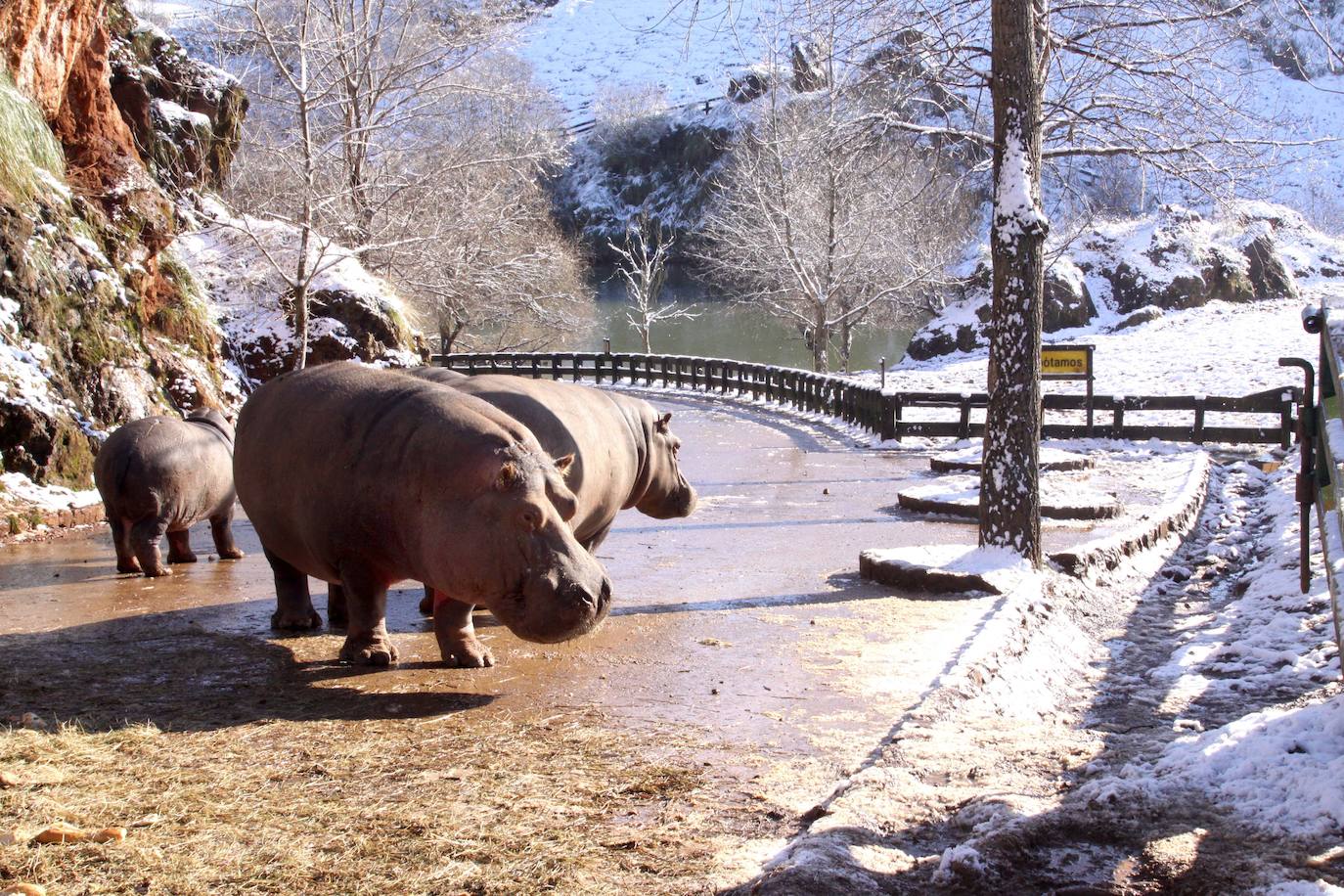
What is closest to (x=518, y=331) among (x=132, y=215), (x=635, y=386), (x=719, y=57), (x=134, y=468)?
(x=635, y=386)

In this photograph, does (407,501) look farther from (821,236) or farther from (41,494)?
(821,236)

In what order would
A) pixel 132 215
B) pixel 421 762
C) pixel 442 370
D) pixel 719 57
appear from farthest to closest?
pixel 719 57, pixel 132 215, pixel 442 370, pixel 421 762

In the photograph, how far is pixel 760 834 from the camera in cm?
438

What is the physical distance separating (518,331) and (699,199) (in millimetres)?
20904

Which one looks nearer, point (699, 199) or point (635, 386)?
point (635, 386)

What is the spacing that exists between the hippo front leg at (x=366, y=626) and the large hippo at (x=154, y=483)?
3.62m

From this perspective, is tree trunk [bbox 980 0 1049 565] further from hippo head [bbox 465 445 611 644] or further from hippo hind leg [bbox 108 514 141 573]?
hippo hind leg [bbox 108 514 141 573]

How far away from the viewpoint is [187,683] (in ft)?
21.2

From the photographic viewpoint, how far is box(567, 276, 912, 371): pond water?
50812 mm

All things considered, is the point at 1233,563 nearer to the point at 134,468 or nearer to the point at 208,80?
the point at 134,468

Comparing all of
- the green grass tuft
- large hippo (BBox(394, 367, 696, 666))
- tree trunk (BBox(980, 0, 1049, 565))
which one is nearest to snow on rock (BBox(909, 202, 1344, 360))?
the green grass tuft

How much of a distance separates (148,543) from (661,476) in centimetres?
410

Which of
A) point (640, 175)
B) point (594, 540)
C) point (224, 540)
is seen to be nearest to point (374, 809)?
point (594, 540)

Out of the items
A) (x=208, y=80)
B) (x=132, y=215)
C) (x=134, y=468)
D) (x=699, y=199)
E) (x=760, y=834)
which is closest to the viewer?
(x=760, y=834)
